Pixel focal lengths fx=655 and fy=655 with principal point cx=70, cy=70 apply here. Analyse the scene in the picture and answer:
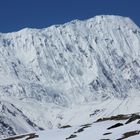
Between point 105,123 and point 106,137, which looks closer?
point 106,137

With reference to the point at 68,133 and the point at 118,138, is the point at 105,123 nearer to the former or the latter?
the point at 68,133

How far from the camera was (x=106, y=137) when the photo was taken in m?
60.6

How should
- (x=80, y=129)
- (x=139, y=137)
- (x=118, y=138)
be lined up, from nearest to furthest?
1. (x=139, y=137)
2. (x=118, y=138)
3. (x=80, y=129)

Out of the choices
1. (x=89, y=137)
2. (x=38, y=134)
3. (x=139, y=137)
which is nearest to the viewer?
(x=139, y=137)

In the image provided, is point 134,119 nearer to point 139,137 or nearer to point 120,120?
point 120,120

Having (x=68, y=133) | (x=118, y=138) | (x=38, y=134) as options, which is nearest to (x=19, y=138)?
(x=38, y=134)

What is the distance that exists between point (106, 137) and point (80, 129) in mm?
11563

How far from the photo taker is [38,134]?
76.8 m

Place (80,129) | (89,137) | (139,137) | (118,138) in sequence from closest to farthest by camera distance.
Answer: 1. (139,137)
2. (118,138)
3. (89,137)
4. (80,129)

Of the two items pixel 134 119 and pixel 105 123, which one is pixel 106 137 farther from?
pixel 105 123

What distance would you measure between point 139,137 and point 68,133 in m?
18.8

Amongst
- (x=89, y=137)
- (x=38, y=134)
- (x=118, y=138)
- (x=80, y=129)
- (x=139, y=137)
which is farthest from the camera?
(x=38, y=134)

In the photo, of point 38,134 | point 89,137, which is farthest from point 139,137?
point 38,134

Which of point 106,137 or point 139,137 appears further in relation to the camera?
point 106,137
